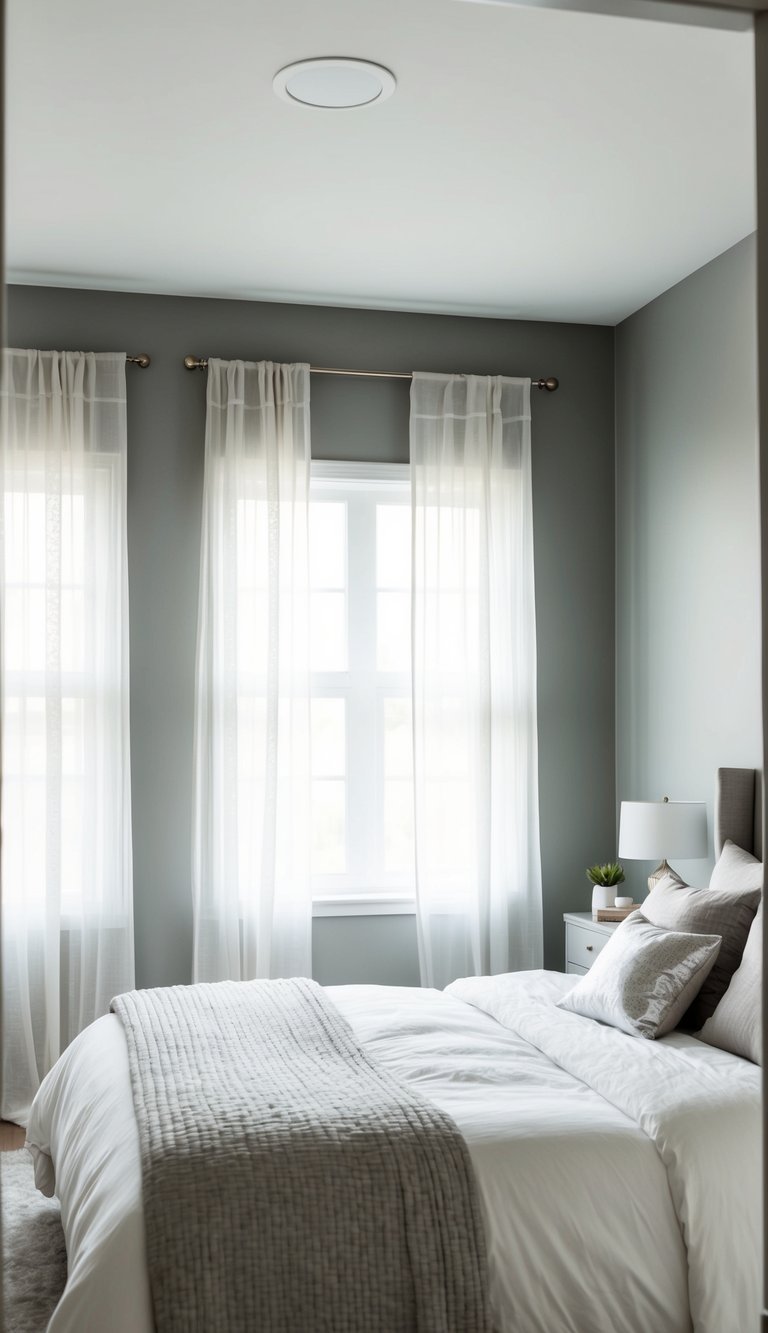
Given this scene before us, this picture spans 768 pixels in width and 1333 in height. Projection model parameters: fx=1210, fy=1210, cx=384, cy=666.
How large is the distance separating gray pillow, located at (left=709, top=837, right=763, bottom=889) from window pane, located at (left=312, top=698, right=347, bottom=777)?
1709 mm

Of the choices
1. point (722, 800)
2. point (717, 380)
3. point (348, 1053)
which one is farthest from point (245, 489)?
point (348, 1053)

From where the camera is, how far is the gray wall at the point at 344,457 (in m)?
4.77

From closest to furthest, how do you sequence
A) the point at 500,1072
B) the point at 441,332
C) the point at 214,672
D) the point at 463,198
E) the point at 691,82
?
the point at 500,1072 < the point at 691,82 < the point at 463,198 < the point at 214,672 < the point at 441,332

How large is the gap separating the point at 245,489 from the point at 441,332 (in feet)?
3.68

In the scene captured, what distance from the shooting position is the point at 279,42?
300 centimetres

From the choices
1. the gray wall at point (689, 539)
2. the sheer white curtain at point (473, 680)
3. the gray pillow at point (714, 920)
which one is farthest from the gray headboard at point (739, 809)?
the sheer white curtain at point (473, 680)

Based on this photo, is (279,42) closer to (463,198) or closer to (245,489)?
(463,198)

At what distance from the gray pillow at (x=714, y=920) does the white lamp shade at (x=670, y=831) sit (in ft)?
1.61

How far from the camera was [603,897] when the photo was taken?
15.2 ft

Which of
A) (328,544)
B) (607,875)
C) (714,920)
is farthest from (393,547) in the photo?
(714,920)

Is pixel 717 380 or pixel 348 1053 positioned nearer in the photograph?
pixel 348 1053

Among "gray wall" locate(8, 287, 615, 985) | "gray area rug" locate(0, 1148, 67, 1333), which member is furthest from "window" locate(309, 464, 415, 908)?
"gray area rug" locate(0, 1148, 67, 1333)

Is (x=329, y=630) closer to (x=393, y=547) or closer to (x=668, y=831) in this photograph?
(x=393, y=547)

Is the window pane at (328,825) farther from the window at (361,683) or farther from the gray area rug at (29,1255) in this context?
the gray area rug at (29,1255)
